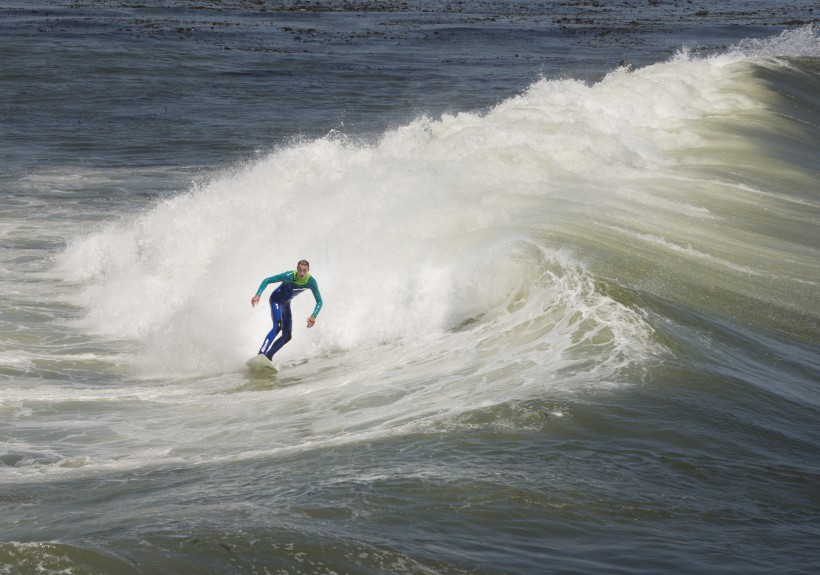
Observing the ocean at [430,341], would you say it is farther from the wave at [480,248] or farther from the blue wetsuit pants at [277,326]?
the blue wetsuit pants at [277,326]

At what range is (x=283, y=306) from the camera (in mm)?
12672

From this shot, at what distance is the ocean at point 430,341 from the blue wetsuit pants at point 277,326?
0.36 meters

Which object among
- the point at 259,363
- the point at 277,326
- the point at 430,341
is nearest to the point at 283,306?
the point at 277,326

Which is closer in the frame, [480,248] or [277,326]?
[277,326]

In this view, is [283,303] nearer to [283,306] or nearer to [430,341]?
[283,306]

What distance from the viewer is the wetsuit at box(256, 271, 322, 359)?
12578mm

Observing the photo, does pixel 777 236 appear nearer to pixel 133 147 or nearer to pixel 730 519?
pixel 730 519

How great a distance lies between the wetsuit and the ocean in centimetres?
39

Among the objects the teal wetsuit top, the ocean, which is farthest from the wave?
the teal wetsuit top

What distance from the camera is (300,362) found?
42.5ft

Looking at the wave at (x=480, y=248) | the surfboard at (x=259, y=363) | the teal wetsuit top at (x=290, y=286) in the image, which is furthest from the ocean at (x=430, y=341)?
Answer: the teal wetsuit top at (x=290, y=286)

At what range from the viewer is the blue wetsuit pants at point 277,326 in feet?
41.3

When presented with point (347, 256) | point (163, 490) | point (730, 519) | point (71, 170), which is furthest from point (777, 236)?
point (71, 170)

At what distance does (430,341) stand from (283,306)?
1.71m
